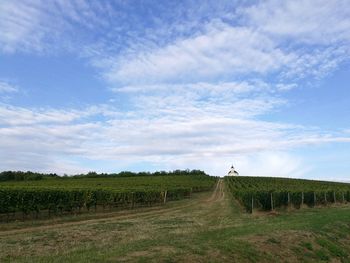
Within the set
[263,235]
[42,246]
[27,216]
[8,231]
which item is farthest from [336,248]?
[27,216]

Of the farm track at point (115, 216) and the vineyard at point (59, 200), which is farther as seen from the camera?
the vineyard at point (59, 200)

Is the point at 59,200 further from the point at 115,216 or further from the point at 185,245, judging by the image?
the point at 185,245

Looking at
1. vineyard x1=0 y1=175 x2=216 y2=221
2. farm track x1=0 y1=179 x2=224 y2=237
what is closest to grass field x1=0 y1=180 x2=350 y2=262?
farm track x1=0 y1=179 x2=224 y2=237

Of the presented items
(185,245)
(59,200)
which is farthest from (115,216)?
(185,245)

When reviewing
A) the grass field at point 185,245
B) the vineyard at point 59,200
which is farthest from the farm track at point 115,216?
the vineyard at point 59,200

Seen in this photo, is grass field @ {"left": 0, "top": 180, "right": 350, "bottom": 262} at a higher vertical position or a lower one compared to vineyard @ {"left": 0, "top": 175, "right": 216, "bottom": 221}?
lower

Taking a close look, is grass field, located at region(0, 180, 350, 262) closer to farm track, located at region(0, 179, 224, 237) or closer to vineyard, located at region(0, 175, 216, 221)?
farm track, located at region(0, 179, 224, 237)

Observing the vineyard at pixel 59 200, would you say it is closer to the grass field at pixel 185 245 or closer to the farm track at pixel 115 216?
the farm track at pixel 115 216

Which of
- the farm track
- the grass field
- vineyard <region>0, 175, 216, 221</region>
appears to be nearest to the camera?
the grass field

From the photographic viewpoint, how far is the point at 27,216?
112 feet

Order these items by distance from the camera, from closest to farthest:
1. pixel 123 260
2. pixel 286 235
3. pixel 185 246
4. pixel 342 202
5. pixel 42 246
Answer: pixel 123 260, pixel 185 246, pixel 42 246, pixel 286 235, pixel 342 202

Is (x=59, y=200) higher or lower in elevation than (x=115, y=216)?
higher

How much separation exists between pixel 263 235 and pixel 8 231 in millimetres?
14952

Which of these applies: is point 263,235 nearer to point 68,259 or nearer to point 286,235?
point 286,235
